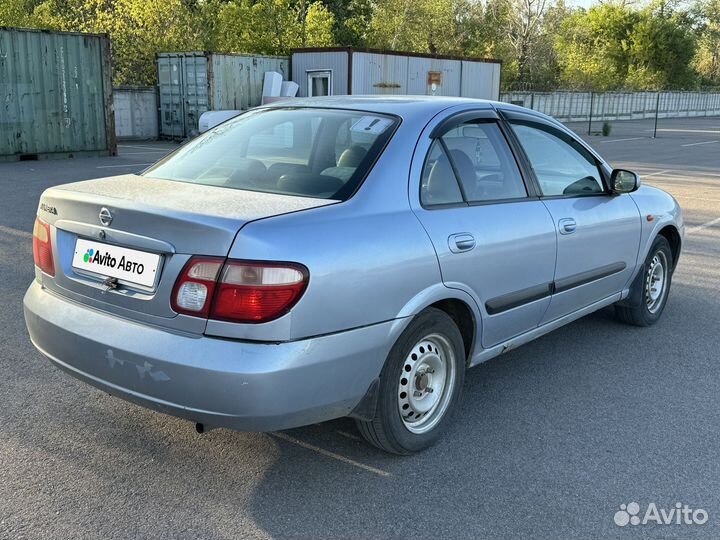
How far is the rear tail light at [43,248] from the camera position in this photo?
335 cm

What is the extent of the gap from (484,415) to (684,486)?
1.06 metres

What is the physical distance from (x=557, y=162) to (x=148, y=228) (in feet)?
8.87

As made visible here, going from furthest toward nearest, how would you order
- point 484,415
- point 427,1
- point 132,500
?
point 427,1 < point 484,415 < point 132,500

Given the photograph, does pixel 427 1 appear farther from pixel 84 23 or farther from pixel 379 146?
pixel 379 146

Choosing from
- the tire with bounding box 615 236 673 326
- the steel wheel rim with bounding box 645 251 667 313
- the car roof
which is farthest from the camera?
the steel wheel rim with bounding box 645 251 667 313

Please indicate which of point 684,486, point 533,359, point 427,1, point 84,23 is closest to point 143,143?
point 84,23

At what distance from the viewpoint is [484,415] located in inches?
155

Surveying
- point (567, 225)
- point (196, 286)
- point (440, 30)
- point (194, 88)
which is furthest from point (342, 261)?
point (440, 30)

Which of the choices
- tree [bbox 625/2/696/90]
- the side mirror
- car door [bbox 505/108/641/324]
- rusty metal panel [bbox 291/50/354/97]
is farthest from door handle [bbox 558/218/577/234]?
tree [bbox 625/2/696/90]

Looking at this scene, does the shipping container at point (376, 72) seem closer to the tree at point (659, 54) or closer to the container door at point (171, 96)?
the container door at point (171, 96)

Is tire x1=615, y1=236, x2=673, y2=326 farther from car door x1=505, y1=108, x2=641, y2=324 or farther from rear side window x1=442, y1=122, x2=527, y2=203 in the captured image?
rear side window x1=442, y1=122, x2=527, y2=203

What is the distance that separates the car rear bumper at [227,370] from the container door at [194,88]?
20.2 metres

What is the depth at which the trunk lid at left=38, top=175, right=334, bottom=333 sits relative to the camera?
2.81 meters

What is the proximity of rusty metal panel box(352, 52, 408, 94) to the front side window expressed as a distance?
1891 centimetres
